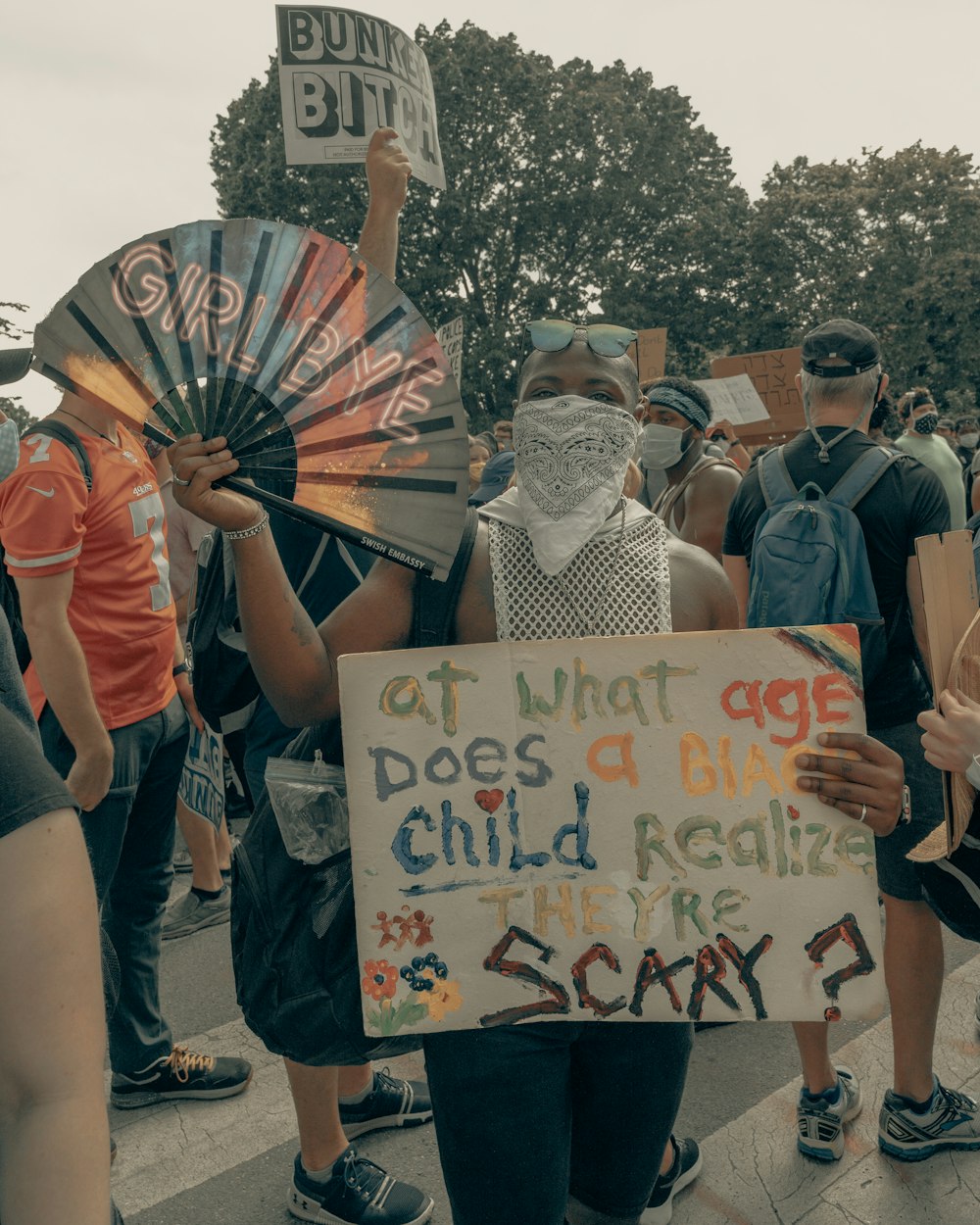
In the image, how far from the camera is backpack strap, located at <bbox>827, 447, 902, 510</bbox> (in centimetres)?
295

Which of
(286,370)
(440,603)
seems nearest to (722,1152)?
(440,603)

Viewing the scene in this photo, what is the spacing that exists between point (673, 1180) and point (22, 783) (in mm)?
2334

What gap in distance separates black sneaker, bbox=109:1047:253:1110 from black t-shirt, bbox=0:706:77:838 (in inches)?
103

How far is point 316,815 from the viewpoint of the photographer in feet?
6.26

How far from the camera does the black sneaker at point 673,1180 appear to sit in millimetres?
2584

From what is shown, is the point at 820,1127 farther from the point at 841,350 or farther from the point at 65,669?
the point at 65,669

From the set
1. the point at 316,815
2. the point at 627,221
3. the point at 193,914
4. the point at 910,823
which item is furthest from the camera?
the point at 627,221

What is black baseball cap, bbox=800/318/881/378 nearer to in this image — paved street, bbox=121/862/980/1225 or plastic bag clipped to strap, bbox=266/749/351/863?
plastic bag clipped to strap, bbox=266/749/351/863

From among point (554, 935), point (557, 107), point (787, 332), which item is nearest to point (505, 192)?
point (557, 107)

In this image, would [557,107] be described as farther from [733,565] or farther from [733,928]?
[733,928]

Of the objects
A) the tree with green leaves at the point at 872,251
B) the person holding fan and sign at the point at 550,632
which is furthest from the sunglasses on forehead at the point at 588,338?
the tree with green leaves at the point at 872,251

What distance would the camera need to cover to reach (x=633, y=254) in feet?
110

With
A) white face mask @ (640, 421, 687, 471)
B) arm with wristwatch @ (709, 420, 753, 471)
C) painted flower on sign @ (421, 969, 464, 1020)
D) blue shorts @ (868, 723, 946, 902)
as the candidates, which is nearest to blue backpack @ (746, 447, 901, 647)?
blue shorts @ (868, 723, 946, 902)

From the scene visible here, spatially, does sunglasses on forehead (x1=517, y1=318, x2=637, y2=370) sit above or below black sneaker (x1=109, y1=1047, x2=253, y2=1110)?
above
